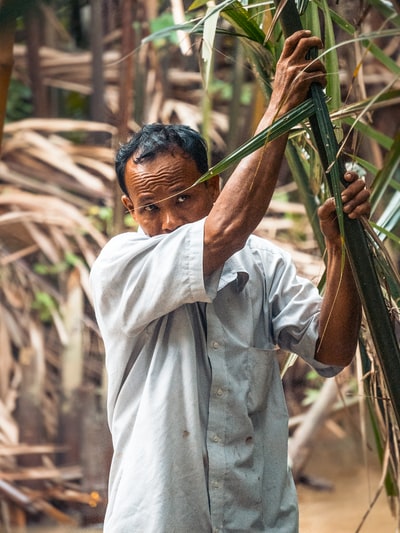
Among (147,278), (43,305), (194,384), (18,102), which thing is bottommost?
(43,305)

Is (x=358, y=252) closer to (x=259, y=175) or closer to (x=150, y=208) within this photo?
(x=259, y=175)

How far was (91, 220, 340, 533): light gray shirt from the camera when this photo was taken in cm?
156

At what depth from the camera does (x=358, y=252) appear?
4.75 feet

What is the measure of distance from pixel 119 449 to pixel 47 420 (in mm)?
2763

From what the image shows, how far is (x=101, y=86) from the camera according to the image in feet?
13.6

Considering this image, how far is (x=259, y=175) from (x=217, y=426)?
0.40 metres

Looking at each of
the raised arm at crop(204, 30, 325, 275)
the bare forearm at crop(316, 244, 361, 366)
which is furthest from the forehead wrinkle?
the bare forearm at crop(316, 244, 361, 366)

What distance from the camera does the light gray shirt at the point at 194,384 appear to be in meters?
1.56

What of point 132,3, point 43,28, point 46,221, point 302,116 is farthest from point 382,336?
point 43,28

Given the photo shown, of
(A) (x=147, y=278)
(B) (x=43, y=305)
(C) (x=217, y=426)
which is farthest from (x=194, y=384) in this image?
(B) (x=43, y=305)

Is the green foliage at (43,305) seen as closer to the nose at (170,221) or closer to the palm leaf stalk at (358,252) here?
the nose at (170,221)

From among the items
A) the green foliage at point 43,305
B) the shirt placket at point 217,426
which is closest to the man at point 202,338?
the shirt placket at point 217,426

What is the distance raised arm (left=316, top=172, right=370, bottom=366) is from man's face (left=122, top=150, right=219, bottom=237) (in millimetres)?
238

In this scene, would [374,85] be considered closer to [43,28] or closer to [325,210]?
[43,28]
